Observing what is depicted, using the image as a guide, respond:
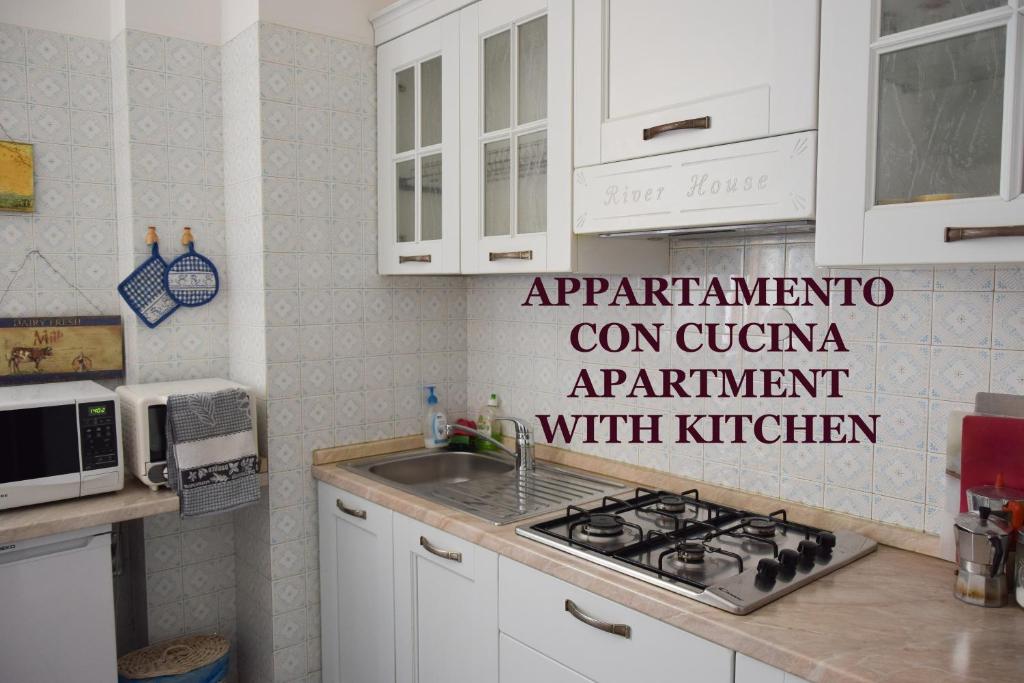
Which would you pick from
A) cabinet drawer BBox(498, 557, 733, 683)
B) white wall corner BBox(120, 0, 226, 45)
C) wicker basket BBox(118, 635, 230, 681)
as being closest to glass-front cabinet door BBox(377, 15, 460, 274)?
white wall corner BBox(120, 0, 226, 45)

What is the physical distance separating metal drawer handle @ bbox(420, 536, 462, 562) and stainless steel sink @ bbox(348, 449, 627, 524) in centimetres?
11

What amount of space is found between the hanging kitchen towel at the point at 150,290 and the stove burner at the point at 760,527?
5.90 feet

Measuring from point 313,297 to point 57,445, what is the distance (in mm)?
801

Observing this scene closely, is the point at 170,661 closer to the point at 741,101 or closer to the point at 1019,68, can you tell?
the point at 741,101

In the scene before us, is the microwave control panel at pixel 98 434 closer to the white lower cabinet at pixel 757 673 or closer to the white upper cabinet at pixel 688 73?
the white upper cabinet at pixel 688 73

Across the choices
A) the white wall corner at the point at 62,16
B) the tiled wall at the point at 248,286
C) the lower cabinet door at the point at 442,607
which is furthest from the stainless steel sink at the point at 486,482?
the white wall corner at the point at 62,16

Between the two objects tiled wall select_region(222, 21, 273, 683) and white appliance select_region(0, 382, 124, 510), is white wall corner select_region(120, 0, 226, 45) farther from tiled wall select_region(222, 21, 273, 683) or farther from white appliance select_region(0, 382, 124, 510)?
white appliance select_region(0, 382, 124, 510)

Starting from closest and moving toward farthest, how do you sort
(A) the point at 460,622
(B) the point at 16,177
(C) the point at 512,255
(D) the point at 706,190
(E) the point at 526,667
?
1. (D) the point at 706,190
2. (E) the point at 526,667
3. (A) the point at 460,622
4. (C) the point at 512,255
5. (B) the point at 16,177

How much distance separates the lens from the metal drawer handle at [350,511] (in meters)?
2.17

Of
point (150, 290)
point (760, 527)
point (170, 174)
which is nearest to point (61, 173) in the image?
point (170, 174)

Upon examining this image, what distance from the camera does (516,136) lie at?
1.99 m

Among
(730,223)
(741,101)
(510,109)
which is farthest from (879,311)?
(510,109)

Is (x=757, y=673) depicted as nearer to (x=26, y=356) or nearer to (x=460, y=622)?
(x=460, y=622)

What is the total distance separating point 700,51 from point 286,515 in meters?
1.77
